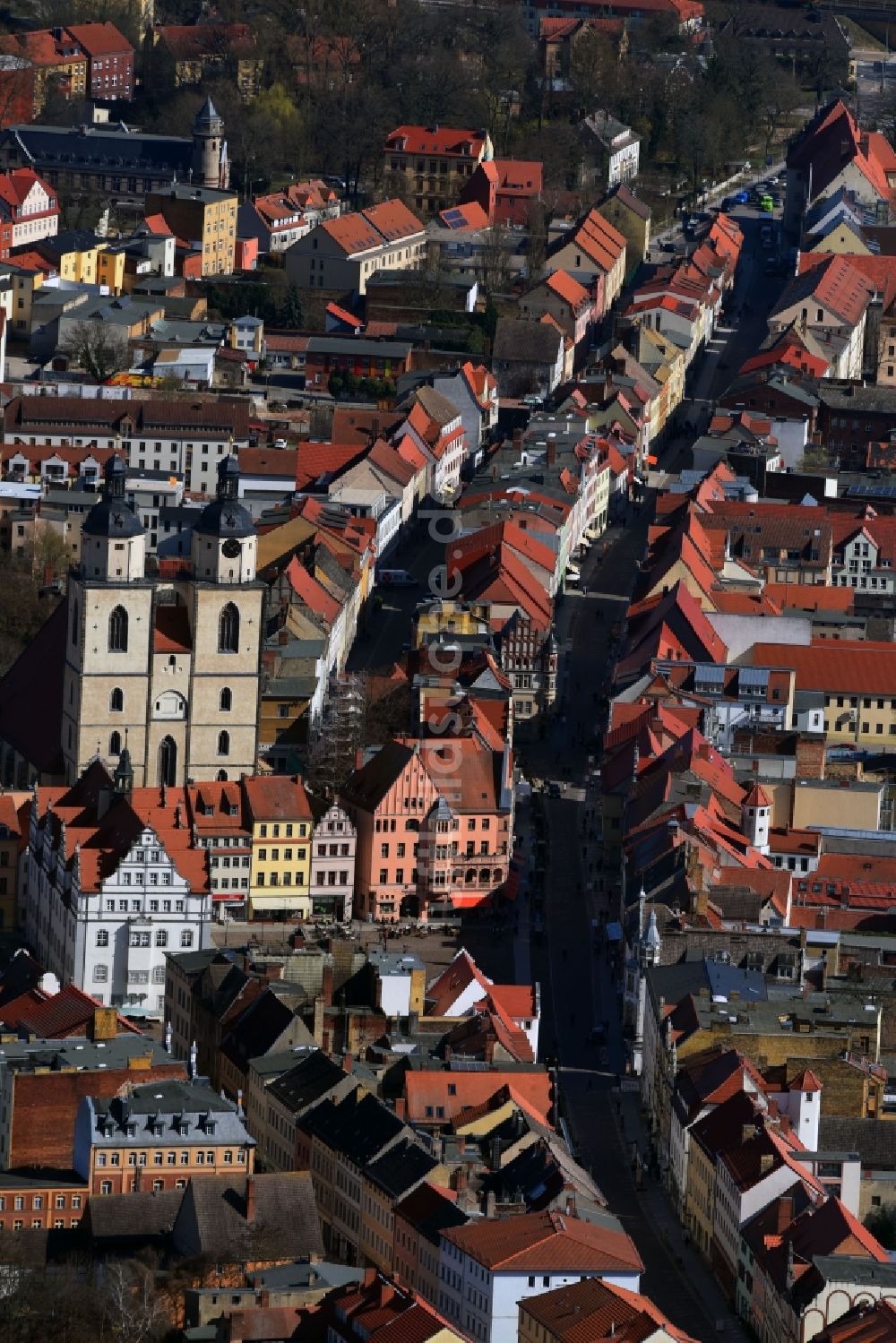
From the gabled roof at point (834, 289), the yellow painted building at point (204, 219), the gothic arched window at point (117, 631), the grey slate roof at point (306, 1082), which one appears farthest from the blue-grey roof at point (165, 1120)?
the gabled roof at point (834, 289)

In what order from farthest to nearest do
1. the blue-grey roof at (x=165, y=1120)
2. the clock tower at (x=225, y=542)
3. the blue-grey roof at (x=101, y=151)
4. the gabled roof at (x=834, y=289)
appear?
the blue-grey roof at (x=101, y=151) < the gabled roof at (x=834, y=289) < the clock tower at (x=225, y=542) < the blue-grey roof at (x=165, y=1120)

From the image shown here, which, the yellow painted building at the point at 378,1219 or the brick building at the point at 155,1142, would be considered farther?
the brick building at the point at 155,1142

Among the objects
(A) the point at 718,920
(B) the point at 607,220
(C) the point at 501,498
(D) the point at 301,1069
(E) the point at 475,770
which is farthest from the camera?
(B) the point at 607,220

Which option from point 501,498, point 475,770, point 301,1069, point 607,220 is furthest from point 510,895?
point 607,220

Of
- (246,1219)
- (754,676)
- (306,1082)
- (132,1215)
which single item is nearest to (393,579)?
(754,676)

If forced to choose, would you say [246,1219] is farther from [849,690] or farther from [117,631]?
[849,690]

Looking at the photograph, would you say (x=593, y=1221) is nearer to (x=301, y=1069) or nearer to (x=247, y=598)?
(x=301, y=1069)

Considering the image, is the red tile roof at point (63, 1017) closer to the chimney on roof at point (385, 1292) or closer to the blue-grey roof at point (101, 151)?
the chimney on roof at point (385, 1292)
